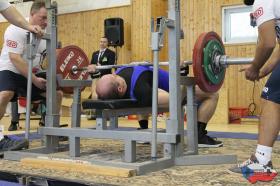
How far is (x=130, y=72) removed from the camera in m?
3.06

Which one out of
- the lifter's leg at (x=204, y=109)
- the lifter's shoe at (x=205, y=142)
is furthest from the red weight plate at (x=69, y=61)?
the lifter's shoe at (x=205, y=142)

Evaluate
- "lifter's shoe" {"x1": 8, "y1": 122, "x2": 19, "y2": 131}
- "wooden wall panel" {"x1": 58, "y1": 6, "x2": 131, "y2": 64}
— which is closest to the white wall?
"wooden wall panel" {"x1": 58, "y1": 6, "x2": 131, "y2": 64}

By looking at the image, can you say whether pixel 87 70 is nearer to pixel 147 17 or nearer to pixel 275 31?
pixel 275 31

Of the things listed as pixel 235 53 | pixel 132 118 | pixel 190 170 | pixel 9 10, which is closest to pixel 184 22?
pixel 235 53

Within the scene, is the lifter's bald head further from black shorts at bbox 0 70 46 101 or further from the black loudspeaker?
the black loudspeaker

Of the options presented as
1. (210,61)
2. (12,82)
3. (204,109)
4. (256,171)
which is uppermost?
(210,61)

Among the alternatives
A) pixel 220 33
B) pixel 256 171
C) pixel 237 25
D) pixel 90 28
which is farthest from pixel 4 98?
pixel 90 28

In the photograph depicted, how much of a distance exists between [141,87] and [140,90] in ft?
0.10

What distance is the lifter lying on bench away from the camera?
2834 mm

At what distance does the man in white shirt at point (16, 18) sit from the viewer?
289 centimetres

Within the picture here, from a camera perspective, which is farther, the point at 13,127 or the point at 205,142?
the point at 13,127

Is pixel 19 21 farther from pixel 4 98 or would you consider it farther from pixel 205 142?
pixel 205 142

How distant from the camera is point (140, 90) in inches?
115

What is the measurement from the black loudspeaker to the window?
2.05m
